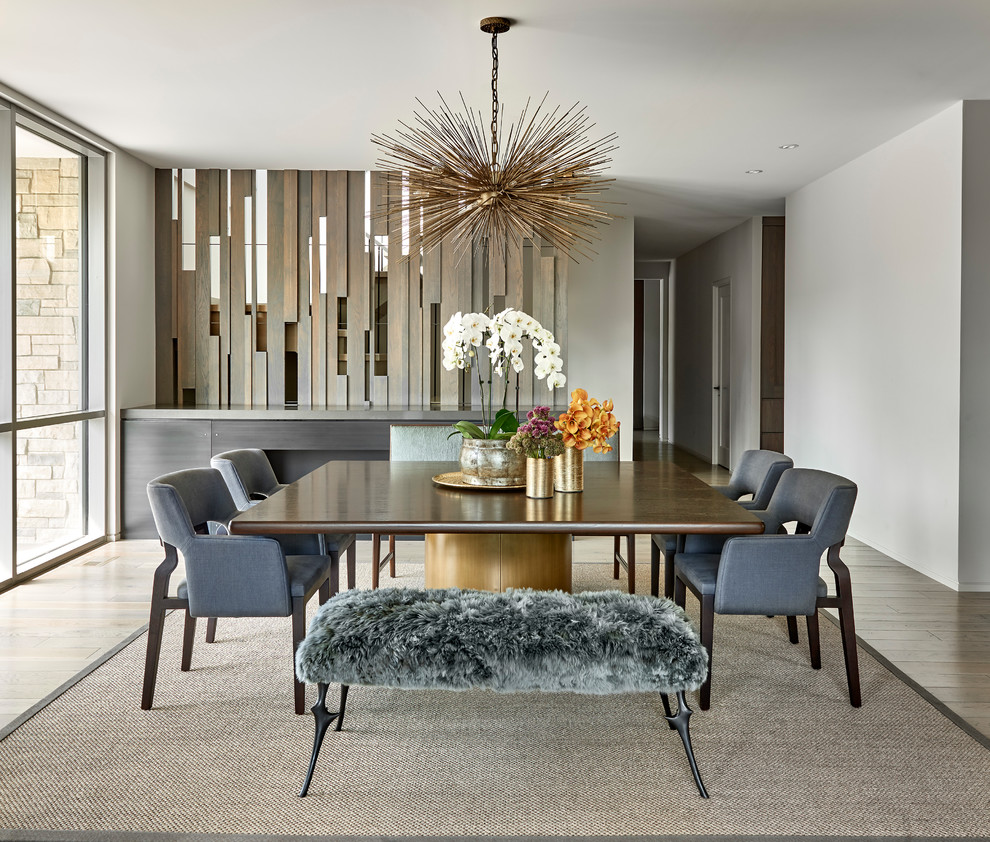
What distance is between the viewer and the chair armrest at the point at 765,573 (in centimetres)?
271

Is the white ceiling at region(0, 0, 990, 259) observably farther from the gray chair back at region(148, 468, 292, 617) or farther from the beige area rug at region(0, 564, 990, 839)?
the beige area rug at region(0, 564, 990, 839)

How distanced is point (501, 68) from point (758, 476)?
215 cm

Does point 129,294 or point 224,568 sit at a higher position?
point 129,294

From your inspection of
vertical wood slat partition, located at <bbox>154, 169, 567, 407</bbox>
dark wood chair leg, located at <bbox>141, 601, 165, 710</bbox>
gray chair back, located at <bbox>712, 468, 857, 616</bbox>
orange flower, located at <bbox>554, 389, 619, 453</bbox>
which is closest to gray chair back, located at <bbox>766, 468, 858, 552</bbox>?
gray chair back, located at <bbox>712, 468, 857, 616</bbox>

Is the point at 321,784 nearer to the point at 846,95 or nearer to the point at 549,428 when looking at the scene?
the point at 549,428

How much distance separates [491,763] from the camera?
2457 mm

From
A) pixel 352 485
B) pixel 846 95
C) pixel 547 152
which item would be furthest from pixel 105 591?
pixel 846 95

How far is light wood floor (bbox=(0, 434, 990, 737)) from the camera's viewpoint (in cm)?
307

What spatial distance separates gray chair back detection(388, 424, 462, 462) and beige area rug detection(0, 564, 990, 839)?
1502mm

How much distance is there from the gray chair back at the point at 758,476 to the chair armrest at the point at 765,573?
69 centimetres

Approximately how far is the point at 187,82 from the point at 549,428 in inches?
105

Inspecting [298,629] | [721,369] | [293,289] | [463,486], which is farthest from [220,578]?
[721,369]

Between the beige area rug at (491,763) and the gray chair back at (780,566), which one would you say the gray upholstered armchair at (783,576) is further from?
the beige area rug at (491,763)

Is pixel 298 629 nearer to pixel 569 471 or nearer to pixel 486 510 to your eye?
pixel 486 510
